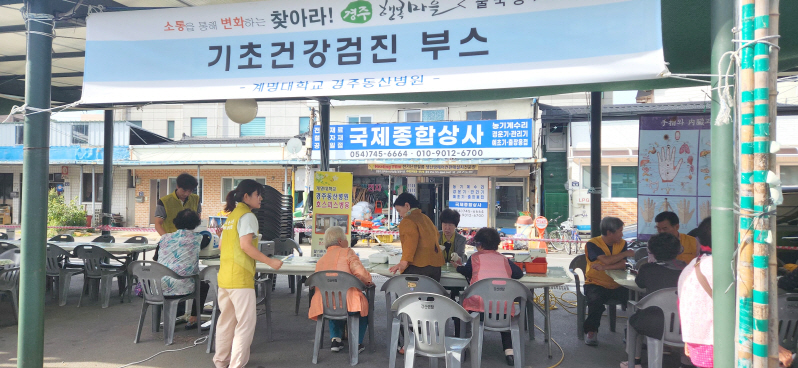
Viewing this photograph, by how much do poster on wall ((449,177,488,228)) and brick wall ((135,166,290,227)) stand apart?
6.84 metres

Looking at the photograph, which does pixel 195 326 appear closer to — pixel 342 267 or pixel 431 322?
pixel 342 267

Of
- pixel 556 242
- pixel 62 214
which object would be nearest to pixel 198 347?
pixel 556 242

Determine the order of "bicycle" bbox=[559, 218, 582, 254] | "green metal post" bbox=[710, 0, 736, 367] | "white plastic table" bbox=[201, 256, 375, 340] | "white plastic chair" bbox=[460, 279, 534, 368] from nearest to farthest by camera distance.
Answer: "green metal post" bbox=[710, 0, 736, 367]
"white plastic chair" bbox=[460, 279, 534, 368]
"white plastic table" bbox=[201, 256, 375, 340]
"bicycle" bbox=[559, 218, 582, 254]

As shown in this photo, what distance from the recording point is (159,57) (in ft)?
11.1

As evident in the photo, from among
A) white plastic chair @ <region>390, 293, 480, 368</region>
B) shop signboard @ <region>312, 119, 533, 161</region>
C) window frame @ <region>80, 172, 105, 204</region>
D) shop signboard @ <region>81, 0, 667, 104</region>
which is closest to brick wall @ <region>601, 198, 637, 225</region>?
shop signboard @ <region>312, 119, 533, 161</region>

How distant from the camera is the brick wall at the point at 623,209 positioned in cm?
1472

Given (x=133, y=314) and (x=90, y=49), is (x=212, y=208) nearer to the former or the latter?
(x=133, y=314)

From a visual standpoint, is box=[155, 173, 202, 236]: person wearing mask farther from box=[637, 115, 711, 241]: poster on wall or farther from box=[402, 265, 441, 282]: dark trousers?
box=[637, 115, 711, 241]: poster on wall

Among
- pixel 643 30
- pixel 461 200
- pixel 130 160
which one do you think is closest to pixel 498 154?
pixel 461 200

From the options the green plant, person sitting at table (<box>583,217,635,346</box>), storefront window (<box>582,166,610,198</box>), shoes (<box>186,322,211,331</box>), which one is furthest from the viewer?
the green plant

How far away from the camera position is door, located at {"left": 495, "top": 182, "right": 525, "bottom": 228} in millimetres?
16266

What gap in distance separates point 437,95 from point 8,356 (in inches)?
200

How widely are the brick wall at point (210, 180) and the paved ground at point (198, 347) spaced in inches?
475

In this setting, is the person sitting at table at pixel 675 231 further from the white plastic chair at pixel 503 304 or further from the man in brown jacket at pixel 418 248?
the man in brown jacket at pixel 418 248
